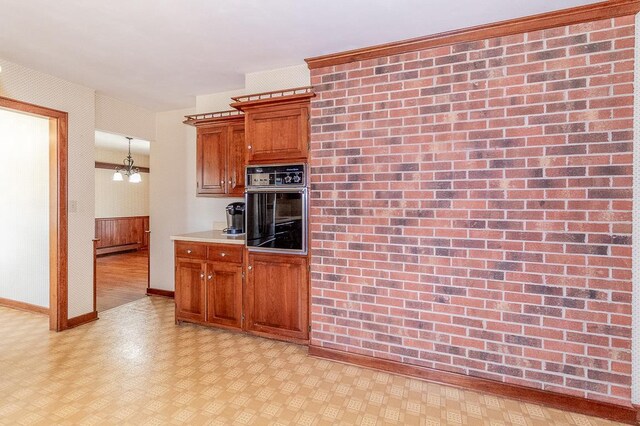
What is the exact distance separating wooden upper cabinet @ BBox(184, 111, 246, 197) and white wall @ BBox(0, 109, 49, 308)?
5.71 ft

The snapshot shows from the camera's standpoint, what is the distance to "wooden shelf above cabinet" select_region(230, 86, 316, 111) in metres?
2.77

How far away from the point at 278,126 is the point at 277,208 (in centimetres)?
72

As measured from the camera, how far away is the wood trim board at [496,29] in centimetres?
198

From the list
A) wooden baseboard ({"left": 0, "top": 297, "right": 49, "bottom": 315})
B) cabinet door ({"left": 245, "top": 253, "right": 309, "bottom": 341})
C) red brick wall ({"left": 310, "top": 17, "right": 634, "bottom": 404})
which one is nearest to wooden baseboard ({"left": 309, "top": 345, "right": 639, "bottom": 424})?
red brick wall ({"left": 310, "top": 17, "right": 634, "bottom": 404})

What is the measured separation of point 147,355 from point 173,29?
2563 millimetres

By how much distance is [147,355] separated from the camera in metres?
2.77

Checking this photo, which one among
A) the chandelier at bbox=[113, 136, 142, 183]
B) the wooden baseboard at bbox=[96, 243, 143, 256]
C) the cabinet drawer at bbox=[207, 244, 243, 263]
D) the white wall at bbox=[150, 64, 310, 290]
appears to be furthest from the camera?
the wooden baseboard at bbox=[96, 243, 143, 256]

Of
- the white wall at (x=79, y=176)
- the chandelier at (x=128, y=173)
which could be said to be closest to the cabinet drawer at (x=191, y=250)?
the white wall at (x=79, y=176)

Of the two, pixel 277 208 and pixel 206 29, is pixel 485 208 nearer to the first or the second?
pixel 277 208

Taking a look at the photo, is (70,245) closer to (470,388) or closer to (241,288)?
(241,288)

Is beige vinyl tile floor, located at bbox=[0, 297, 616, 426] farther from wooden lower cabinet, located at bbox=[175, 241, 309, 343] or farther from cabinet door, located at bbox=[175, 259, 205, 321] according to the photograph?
cabinet door, located at bbox=[175, 259, 205, 321]

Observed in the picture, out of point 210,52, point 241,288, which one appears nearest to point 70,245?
point 241,288

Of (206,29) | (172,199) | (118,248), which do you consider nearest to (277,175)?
(206,29)

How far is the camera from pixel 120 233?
834 cm
